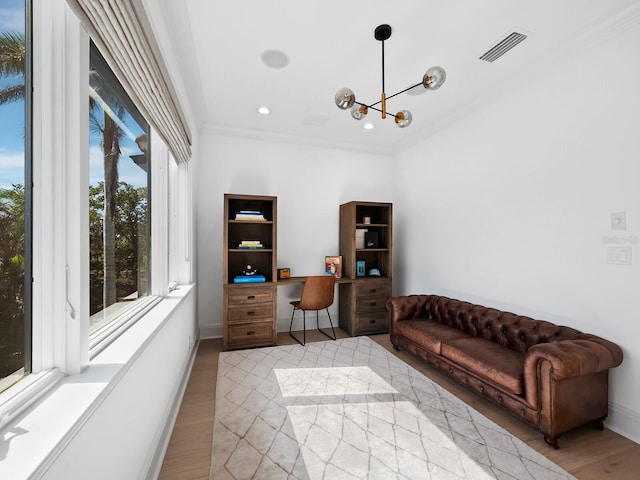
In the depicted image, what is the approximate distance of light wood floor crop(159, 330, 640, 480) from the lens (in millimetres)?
1700

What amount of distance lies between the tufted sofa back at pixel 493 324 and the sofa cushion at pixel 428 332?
123mm

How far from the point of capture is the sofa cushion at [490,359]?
2104 millimetres

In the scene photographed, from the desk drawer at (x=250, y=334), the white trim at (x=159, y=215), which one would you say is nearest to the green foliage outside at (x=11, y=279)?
the white trim at (x=159, y=215)

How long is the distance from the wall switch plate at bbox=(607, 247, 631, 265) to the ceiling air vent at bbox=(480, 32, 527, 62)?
168 centimetres

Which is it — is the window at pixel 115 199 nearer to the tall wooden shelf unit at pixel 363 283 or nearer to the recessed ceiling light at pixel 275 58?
the recessed ceiling light at pixel 275 58

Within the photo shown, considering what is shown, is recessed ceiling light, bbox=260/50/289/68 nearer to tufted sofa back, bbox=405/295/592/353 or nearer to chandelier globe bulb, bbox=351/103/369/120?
chandelier globe bulb, bbox=351/103/369/120

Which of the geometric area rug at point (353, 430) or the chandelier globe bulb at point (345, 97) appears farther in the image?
the chandelier globe bulb at point (345, 97)

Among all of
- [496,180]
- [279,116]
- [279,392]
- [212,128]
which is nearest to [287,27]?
[279,116]

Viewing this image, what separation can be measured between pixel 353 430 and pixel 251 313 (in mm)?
1920

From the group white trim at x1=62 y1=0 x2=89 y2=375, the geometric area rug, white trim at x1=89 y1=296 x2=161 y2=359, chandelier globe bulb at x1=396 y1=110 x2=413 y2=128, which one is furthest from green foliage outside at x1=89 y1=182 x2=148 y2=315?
chandelier globe bulb at x1=396 y1=110 x2=413 y2=128

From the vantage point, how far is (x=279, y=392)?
8.34 ft

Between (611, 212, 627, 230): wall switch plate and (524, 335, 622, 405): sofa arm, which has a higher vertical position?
(611, 212, 627, 230): wall switch plate

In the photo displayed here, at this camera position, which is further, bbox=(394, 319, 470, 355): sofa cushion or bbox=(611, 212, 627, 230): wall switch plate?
bbox=(394, 319, 470, 355): sofa cushion

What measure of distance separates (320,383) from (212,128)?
10.9 feet
